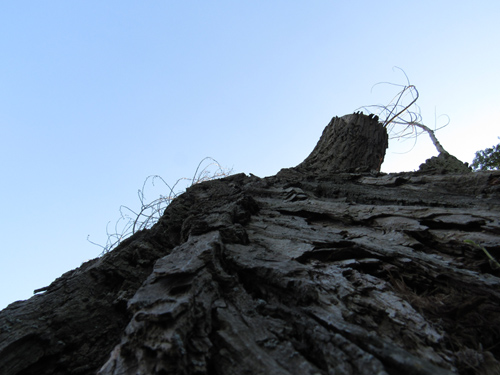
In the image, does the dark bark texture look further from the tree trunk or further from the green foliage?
the green foliage

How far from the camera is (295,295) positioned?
1.96 m

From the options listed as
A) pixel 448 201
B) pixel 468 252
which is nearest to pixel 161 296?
pixel 468 252

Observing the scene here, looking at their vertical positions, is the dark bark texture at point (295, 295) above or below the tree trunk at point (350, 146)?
below

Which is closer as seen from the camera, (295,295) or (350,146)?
(295,295)

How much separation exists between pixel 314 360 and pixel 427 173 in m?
3.16

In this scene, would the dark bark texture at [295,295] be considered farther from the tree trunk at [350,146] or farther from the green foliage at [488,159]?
the green foliage at [488,159]

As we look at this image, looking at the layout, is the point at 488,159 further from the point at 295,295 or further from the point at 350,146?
the point at 295,295

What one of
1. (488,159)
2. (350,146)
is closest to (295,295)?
(350,146)

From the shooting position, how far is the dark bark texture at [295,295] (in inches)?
60.3

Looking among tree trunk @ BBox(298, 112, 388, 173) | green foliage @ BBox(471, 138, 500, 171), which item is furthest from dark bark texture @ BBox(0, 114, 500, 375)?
green foliage @ BBox(471, 138, 500, 171)

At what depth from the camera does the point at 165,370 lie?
57.1 inches

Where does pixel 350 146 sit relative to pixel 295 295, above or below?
above

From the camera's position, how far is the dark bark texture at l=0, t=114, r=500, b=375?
1531 millimetres

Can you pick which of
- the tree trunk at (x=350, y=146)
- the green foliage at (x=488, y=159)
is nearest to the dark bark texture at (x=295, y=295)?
the tree trunk at (x=350, y=146)
